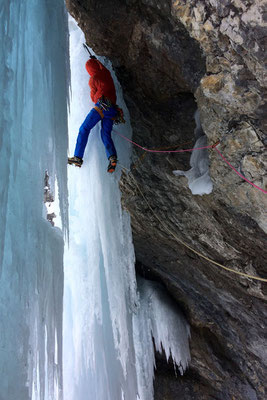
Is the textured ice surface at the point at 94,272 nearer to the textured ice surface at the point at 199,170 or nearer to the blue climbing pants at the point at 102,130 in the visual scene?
the blue climbing pants at the point at 102,130

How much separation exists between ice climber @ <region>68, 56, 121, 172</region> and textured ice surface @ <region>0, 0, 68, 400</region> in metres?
0.68

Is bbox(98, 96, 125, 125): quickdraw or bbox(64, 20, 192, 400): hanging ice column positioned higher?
bbox(98, 96, 125, 125): quickdraw

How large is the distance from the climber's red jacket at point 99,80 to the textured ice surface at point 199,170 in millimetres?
1204

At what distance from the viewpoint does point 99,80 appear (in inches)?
158

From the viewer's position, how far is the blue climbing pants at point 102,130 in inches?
158

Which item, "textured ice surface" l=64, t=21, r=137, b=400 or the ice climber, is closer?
the ice climber

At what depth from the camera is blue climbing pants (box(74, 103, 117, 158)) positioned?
4.01 metres

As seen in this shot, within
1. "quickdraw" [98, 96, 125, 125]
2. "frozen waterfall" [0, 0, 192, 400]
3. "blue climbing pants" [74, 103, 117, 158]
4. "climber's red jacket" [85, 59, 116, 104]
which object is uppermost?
"climber's red jacket" [85, 59, 116, 104]

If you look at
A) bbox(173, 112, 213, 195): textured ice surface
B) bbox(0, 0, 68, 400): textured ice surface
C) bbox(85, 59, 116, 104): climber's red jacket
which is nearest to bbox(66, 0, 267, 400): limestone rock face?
bbox(173, 112, 213, 195): textured ice surface

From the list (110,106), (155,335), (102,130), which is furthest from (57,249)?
(155,335)

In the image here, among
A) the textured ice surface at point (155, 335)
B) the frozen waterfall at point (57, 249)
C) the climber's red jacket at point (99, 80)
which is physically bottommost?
the textured ice surface at point (155, 335)

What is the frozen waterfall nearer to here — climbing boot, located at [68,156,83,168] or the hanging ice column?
the hanging ice column

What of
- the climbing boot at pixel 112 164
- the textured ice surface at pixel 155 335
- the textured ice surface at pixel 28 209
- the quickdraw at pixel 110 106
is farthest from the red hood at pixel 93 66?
the textured ice surface at pixel 155 335

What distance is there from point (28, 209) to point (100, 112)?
7.04 feet
